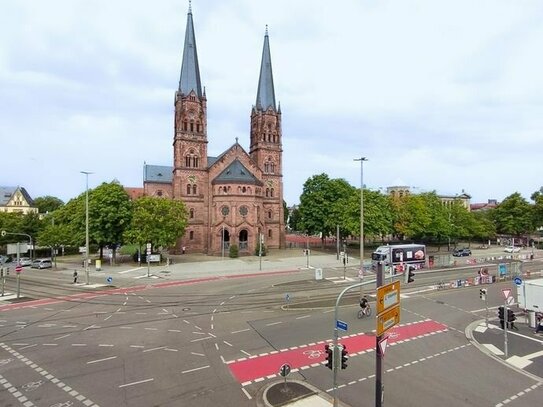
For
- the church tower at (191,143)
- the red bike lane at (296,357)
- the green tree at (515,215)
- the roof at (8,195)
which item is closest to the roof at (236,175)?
the church tower at (191,143)

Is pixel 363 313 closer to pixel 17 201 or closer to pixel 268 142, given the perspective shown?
pixel 268 142

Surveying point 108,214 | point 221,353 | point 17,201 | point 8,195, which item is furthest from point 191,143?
point 8,195

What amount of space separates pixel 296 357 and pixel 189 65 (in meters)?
61.0

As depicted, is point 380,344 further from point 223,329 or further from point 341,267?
point 341,267

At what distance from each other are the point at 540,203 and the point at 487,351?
8657cm

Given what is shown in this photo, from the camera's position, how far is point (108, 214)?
51.2 m

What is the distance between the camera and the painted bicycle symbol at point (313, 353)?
17344 millimetres

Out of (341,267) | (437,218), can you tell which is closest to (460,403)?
(341,267)

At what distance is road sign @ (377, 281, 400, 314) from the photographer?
10.8m

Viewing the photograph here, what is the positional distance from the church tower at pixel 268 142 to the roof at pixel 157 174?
720 inches

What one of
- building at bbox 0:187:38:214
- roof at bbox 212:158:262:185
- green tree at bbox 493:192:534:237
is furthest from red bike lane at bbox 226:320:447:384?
building at bbox 0:187:38:214

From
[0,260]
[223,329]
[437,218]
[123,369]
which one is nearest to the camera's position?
[123,369]

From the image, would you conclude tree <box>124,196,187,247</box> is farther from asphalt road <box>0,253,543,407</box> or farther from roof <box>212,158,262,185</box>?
asphalt road <box>0,253,543,407</box>

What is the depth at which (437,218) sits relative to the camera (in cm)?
7250
